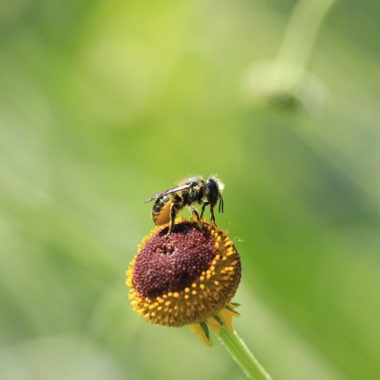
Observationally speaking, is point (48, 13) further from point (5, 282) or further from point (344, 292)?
point (344, 292)

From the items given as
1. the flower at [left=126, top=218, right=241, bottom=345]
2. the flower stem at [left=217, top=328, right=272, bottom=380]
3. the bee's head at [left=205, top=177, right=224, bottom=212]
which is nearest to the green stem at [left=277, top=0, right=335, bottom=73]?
the bee's head at [left=205, top=177, right=224, bottom=212]

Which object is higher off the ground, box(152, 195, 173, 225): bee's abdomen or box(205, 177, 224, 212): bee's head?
box(152, 195, 173, 225): bee's abdomen

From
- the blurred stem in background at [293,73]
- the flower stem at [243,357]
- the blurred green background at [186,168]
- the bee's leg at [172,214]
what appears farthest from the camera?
the blurred green background at [186,168]

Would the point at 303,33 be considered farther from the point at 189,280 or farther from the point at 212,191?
the point at 189,280

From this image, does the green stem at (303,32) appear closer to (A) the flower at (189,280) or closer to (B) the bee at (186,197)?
(B) the bee at (186,197)

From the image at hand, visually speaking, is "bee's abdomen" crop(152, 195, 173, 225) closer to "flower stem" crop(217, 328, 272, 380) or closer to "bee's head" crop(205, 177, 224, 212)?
→ "bee's head" crop(205, 177, 224, 212)

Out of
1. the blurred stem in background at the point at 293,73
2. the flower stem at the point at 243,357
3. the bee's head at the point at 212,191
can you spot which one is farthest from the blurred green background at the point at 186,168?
the flower stem at the point at 243,357

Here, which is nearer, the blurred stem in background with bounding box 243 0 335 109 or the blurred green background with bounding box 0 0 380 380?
the blurred stem in background with bounding box 243 0 335 109
